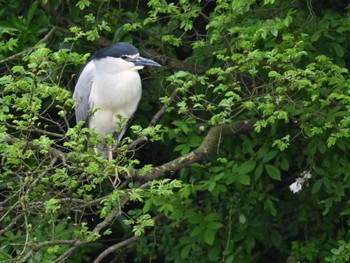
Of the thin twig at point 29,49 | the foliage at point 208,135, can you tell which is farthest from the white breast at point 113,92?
the thin twig at point 29,49

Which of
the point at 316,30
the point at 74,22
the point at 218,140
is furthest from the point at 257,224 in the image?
the point at 74,22

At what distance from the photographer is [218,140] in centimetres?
491

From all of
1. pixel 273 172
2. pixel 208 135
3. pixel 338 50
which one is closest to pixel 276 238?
pixel 273 172

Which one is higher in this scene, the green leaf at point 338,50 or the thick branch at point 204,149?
the green leaf at point 338,50

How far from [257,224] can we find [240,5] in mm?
1295

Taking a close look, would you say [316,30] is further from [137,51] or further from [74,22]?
[74,22]

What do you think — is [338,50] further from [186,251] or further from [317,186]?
[186,251]

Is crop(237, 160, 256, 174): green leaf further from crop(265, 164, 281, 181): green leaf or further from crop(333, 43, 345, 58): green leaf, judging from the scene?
crop(333, 43, 345, 58): green leaf

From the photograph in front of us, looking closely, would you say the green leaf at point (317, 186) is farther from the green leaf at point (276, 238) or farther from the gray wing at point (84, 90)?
the gray wing at point (84, 90)

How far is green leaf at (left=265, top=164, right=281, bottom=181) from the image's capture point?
493 centimetres

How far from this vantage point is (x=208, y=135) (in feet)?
16.1

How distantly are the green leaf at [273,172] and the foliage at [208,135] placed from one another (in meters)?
0.01

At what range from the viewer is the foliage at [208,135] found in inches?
168

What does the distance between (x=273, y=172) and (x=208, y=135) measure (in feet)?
1.14
